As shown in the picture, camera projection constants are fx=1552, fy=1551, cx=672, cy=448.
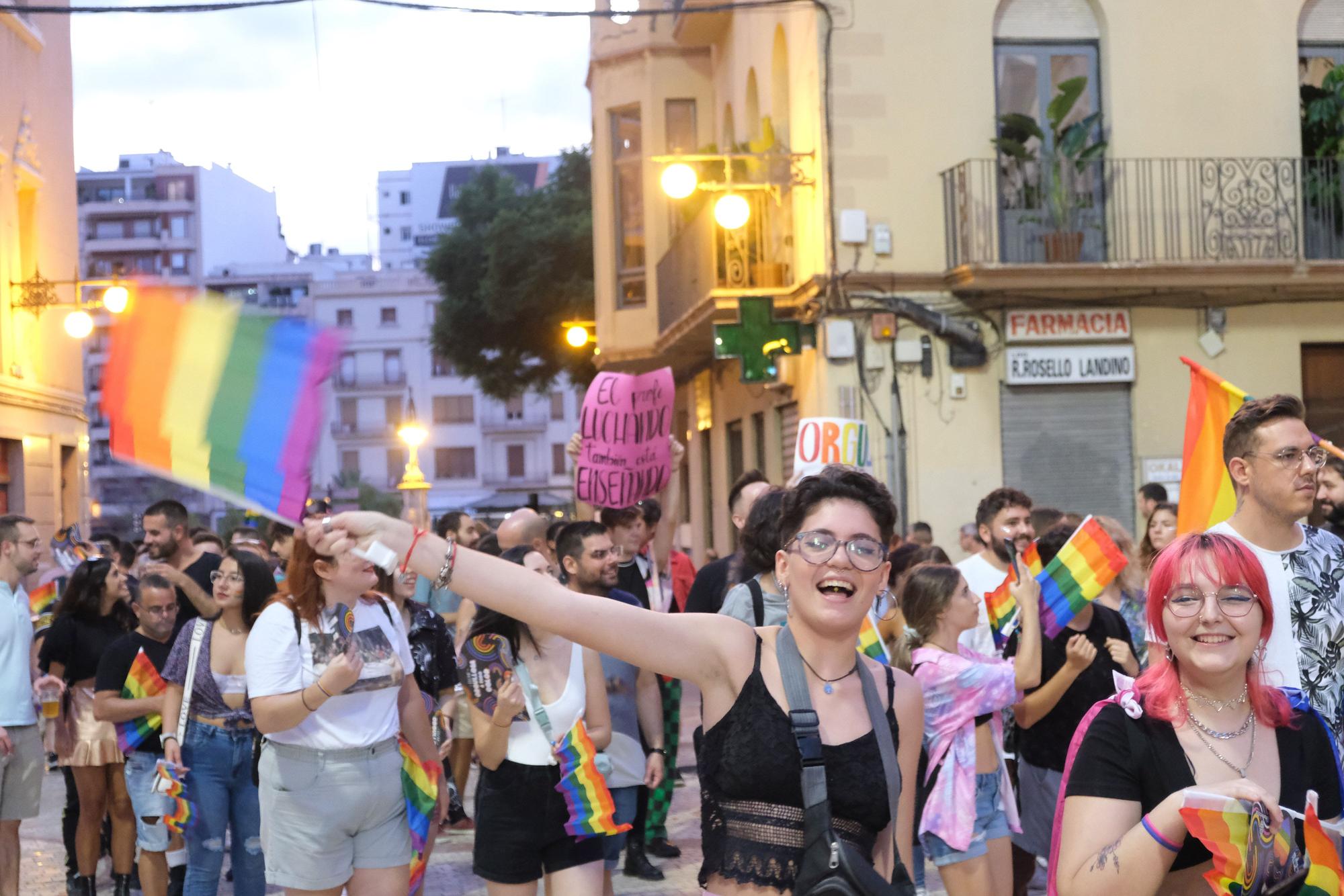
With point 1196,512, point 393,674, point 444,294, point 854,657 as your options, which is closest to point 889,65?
point 1196,512

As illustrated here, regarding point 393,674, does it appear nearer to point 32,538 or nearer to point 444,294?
point 32,538

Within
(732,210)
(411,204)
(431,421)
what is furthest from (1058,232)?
(411,204)

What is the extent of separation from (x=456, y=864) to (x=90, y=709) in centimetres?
238

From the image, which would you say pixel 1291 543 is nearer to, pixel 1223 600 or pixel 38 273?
pixel 1223 600

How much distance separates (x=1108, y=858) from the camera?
3.28 meters

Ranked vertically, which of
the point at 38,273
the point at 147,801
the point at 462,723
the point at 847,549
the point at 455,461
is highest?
the point at 38,273

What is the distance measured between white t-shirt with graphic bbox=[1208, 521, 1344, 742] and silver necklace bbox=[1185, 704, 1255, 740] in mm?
1033

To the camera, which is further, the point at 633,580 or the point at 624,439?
the point at 624,439

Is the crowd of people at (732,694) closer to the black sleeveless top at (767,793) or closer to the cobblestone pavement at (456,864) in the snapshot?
the black sleeveless top at (767,793)

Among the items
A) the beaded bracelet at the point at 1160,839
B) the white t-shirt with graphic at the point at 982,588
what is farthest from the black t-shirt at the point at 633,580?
the beaded bracelet at the point at 1160,839

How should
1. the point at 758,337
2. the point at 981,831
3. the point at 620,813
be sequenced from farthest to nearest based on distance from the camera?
the point at 758,337
the point at 620,813
the point at 981,831

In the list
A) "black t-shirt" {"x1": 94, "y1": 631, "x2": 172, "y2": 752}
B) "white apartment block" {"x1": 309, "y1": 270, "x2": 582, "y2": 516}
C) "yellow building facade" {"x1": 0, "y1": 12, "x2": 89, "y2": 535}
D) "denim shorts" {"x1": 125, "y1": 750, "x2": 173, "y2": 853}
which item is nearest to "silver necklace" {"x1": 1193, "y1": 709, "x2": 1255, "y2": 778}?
"denim shorts" {"x1": 125, "y1": 750, "x2": 173, "y2": 853}

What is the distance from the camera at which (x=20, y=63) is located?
23984mm

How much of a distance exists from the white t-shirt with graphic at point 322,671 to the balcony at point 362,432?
7959 cm
